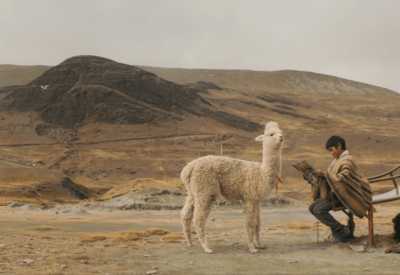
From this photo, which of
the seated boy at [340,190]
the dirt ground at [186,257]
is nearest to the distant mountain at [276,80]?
the dirt ground at [186,257]

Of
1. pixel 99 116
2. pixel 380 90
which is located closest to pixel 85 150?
pixel 99 116

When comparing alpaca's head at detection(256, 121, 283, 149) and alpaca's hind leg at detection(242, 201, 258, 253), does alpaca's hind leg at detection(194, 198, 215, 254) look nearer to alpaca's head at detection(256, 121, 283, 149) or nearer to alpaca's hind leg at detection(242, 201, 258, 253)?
alpaca's hind leg at detection(242, 201, 258, 253)

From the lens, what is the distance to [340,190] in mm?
7191

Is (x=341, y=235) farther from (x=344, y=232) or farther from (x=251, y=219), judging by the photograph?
(x=251, y=219)

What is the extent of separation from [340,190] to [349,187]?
210 mm

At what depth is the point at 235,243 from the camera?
351 inches

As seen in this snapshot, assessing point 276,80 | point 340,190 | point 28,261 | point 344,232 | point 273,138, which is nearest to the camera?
point 28,261

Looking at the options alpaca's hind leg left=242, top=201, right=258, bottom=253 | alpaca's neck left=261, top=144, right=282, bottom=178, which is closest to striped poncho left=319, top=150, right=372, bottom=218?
alpaca's neck left=261, top=144, right=282, bottom=178

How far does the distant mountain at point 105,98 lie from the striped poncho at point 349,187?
72.9m

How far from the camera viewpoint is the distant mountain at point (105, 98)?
260 feet

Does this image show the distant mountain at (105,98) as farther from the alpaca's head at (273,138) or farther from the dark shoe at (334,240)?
the dark shoe at (334,240)

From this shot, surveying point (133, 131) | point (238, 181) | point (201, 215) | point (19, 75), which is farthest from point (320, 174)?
point (19, 75)

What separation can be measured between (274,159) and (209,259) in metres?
Answer: 2.40

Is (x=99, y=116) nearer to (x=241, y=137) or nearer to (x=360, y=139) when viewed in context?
(x=241, y=137)
